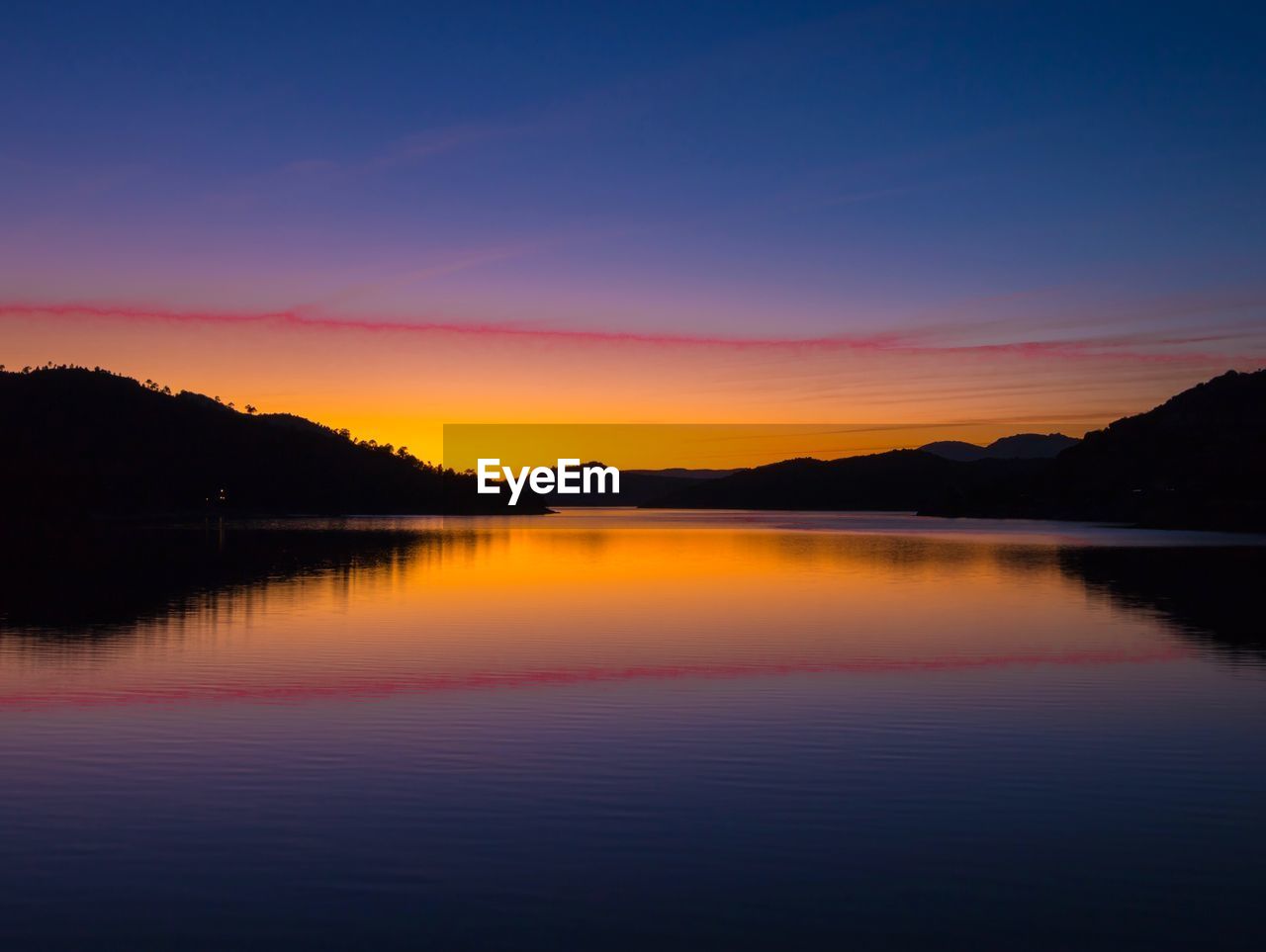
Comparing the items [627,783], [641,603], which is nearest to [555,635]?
[641,603]

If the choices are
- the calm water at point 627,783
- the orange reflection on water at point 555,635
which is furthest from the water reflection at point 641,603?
the calm water at point 627,783

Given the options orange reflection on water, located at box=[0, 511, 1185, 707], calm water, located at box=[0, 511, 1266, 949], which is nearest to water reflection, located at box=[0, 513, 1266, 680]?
orange reflection on water, located at box=[0, 511, 1185, 707]

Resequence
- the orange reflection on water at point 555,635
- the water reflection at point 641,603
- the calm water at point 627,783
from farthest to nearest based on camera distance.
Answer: the water reflection at point 641,603 < the orange reflection on water at point 555,635 < the calm water at point 627,783

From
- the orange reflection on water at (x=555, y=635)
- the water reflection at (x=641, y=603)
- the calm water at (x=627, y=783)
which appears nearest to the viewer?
the calm water at (x=627, y=783)

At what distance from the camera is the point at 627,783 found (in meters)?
17.5

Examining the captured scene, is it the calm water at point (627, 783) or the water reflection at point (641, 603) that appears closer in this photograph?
the calm water at point (627, 783)

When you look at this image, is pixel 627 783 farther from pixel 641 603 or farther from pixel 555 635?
pixel 641 603

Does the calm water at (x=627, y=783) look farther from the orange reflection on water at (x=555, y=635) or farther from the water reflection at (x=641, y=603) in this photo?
the water reflection at (x=641, y=603)

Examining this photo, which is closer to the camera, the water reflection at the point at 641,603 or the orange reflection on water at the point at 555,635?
the orange reflection on water at the point at 555,635

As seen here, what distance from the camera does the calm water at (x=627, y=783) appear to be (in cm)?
1188

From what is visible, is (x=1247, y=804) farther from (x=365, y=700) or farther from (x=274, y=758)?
(x=365, y=700)

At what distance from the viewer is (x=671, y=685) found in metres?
27.2

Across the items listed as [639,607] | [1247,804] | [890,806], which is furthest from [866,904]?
[639,607]

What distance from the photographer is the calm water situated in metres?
11.9
